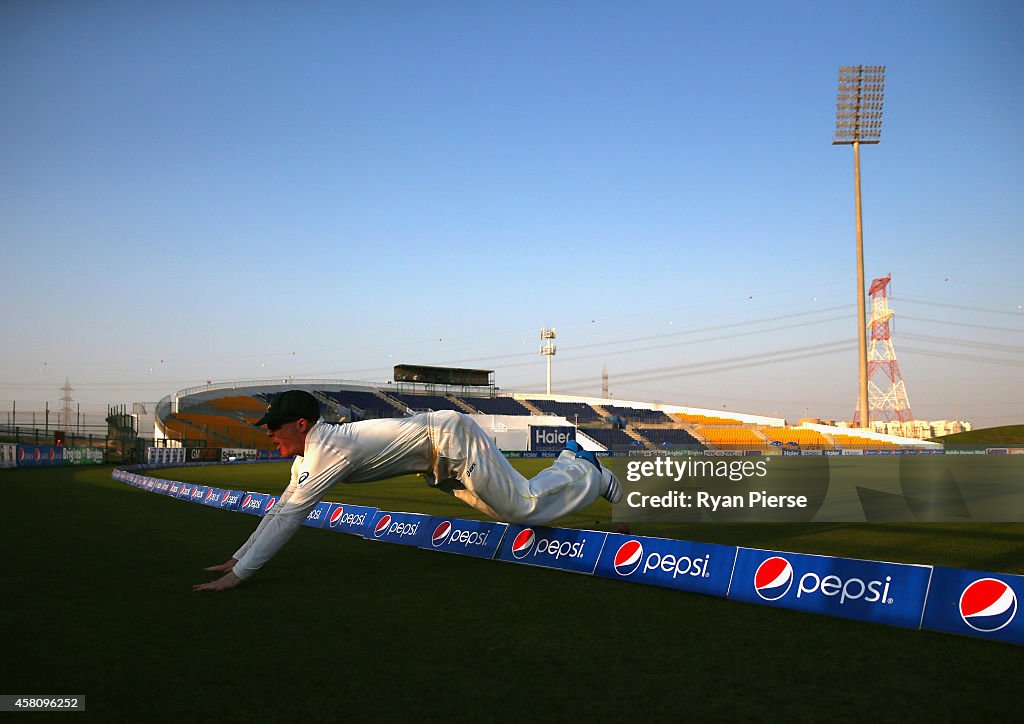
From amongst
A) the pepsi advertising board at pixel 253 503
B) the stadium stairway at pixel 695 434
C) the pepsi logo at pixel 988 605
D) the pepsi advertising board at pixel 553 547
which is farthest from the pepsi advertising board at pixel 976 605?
the stadium stairway at pixel 695 434

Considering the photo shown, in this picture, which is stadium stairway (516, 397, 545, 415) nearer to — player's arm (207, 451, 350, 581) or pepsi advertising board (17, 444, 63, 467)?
pepsi advertising board (17, 444, 63, 467)

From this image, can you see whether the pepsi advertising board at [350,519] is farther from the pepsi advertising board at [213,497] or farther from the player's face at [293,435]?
the pepsi advertising board at [213,497]

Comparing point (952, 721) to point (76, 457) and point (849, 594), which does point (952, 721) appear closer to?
point (849, 594)

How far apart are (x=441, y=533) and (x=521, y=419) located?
60.0 m

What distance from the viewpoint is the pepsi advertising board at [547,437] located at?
6184cm

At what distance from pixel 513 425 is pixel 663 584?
201 feet

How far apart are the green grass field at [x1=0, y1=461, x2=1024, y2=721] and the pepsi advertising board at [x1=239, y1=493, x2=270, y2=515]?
630 cm

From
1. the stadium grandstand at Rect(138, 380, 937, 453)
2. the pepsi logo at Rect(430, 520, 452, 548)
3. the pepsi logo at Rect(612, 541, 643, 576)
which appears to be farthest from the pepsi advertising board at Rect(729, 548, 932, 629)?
the stadium grandstand at Rect(138, 380, 937, 453)

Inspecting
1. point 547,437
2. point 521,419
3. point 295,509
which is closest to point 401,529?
point 295,509

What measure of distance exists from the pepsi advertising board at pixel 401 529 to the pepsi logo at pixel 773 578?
4.26m

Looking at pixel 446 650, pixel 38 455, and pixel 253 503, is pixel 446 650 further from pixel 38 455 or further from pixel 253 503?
pixel 38 455

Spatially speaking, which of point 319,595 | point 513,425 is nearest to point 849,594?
point 319,595

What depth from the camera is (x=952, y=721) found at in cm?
342

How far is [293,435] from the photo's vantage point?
6.33 m
